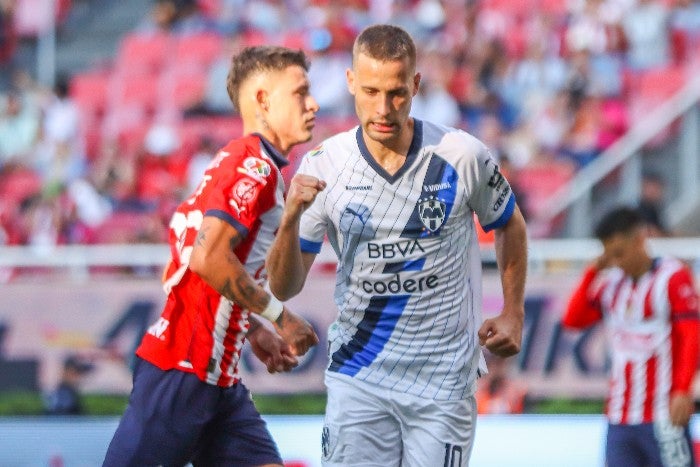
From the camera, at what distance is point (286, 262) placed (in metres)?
4.59

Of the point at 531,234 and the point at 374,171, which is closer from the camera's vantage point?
the point at 374,171

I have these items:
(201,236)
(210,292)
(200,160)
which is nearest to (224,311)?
(210,292)

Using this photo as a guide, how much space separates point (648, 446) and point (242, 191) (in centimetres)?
322

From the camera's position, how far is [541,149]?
1256 cm

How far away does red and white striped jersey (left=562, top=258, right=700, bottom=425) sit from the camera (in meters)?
6.88

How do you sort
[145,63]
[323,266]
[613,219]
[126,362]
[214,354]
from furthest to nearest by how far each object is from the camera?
1. [145,63]
2. [323,266]
3. [126,362]
4. [613,219]
5. [214,354]

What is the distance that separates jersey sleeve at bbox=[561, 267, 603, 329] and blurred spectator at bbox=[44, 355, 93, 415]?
14.1 feet

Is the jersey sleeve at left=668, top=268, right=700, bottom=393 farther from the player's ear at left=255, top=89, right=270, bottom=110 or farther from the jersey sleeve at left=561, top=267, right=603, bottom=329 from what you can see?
the player's ear at left=255, top=89, right=270, bottom=110

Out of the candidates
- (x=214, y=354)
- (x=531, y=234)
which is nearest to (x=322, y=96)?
(x=531, y=234)

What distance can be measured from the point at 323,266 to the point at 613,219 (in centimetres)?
407

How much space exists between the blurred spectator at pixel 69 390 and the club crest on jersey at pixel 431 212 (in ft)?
19.1

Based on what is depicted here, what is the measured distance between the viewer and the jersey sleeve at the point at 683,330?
673 cm

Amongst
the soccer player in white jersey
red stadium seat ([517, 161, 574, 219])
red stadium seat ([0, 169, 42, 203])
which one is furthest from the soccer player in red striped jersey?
red stadium seat ([0, 169, 42, 203])

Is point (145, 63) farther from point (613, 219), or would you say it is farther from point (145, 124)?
point (613, 219)
